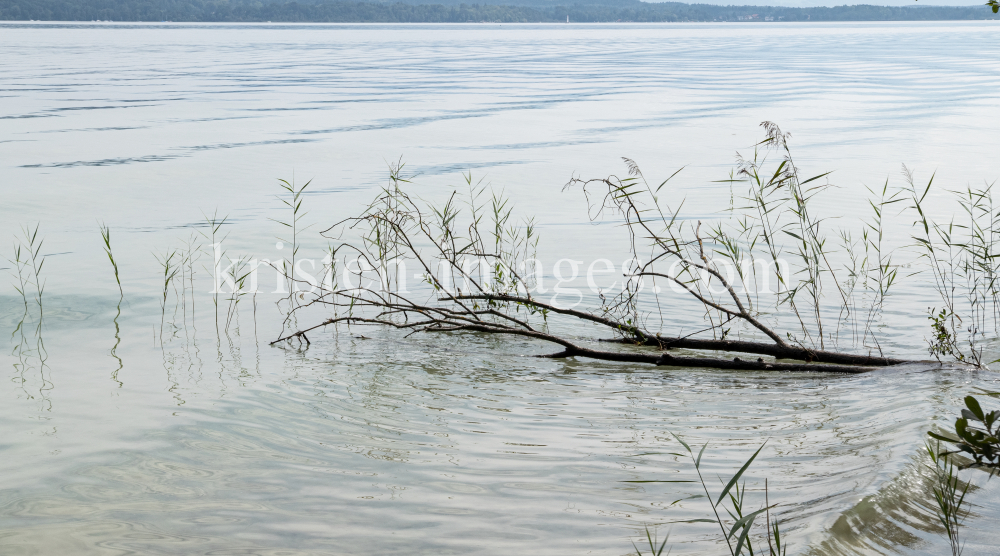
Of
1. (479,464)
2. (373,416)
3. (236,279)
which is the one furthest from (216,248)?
(479,464)

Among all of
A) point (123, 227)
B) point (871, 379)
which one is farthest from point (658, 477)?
point (123, 227)

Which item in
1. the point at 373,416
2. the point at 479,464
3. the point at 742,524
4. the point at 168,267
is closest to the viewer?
the point at 742,524

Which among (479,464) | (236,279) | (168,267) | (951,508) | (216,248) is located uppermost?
(216,248)

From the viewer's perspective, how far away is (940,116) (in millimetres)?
22875

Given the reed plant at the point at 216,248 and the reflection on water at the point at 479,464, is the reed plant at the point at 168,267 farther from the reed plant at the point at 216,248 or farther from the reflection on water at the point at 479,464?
the reflection on water at the point at 479,464

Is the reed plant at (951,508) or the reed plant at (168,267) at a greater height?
the reed plant at (168,267)

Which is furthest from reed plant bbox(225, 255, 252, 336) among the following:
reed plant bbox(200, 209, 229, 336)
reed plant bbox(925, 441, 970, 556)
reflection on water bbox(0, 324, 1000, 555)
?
reed plant bbox(925, 441, 970, 556)

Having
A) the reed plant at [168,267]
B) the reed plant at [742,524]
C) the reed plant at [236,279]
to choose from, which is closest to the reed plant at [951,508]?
the reed plant at [742,524]

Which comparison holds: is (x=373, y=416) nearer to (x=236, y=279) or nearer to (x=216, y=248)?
(x=236, y=279)

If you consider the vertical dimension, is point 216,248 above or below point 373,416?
above

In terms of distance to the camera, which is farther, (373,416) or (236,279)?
(236,279)

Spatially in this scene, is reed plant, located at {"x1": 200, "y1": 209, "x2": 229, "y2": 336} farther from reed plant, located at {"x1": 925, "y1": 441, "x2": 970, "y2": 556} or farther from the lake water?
reed plant, located at {"x1": 925, "y1": 441, "x2": 970, "y2": 556}

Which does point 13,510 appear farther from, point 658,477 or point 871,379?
point 871,379

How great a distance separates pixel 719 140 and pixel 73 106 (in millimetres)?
20103
